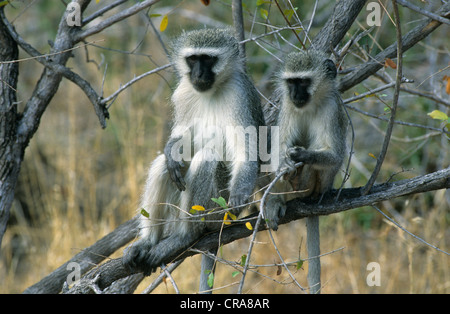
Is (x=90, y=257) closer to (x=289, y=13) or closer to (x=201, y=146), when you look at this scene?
(x=201, y=146)

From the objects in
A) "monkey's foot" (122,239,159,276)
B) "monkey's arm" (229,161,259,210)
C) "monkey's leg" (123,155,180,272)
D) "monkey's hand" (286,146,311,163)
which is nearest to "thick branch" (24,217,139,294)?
"monkey's leg" (123,155,180,272)

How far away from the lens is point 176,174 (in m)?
4.17

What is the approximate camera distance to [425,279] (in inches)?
269

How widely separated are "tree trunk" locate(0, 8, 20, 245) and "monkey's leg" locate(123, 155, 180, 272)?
3.85 ft

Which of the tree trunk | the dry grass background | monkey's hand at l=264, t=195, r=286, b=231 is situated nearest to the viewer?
monkey's hand at l=264, t=195, r=286, b=231

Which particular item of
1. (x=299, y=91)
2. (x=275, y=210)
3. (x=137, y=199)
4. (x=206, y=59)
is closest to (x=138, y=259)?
(x=275, y=210)

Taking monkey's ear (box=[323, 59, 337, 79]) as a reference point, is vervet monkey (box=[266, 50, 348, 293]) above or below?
below

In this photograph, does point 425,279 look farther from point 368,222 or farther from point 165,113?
point 165,113

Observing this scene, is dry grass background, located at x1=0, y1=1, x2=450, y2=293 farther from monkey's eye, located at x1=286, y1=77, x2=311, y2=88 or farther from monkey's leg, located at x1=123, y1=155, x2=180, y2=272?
monkey's eye, located at x1=286, y1=77, x2=311, y2=88

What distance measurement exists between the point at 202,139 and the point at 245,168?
1.55 feet

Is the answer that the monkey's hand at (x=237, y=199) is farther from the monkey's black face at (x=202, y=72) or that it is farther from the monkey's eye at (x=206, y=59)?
the monkey's eye at (x=206, y=59)

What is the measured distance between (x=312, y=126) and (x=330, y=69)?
0.48 meters

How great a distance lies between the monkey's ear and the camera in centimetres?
428

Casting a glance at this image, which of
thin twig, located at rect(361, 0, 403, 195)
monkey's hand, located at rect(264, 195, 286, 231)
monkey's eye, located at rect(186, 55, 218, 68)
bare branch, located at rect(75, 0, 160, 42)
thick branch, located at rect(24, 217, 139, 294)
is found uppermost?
bare branch, located at rect(75, 0, 160, 42)
